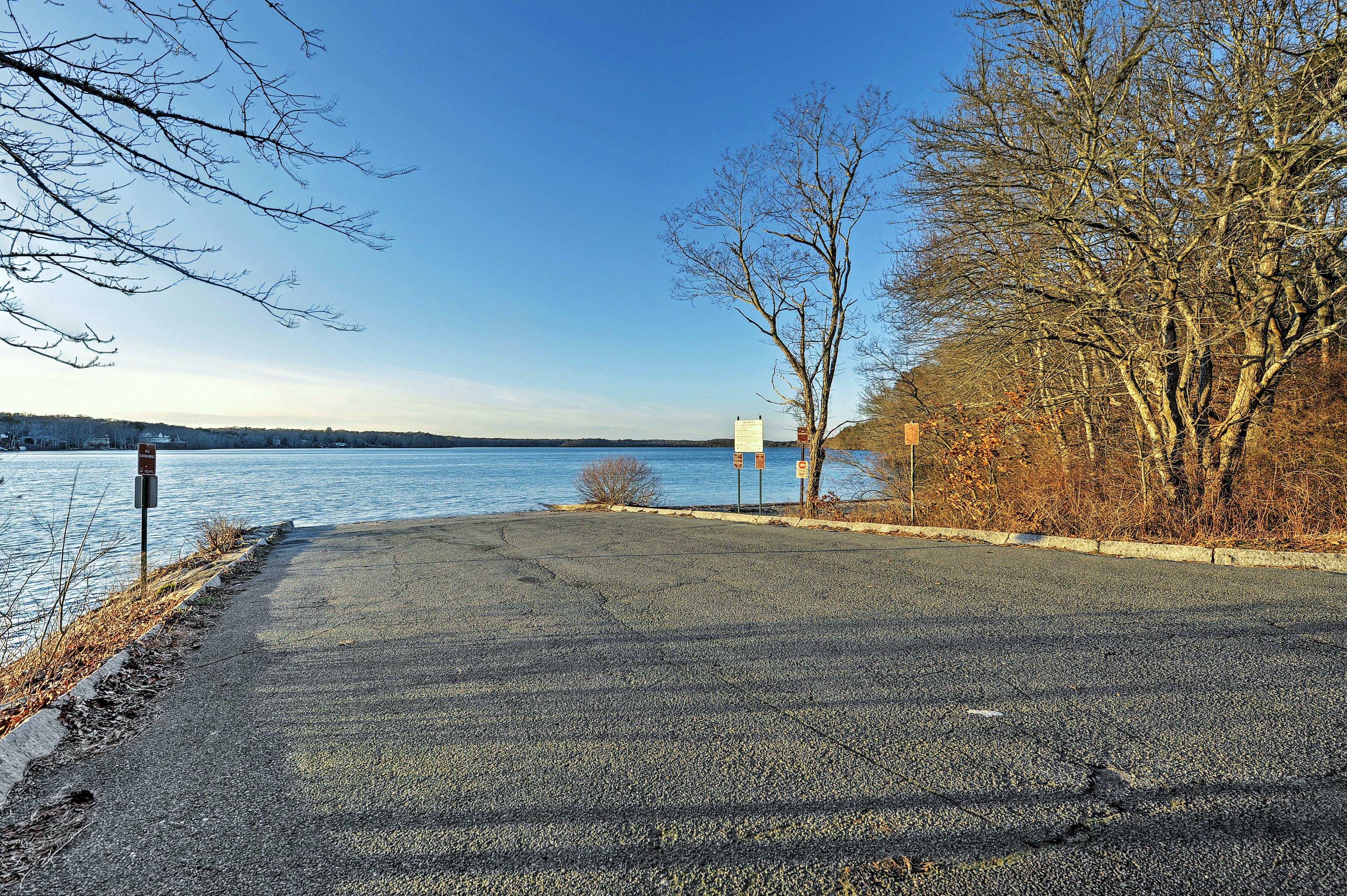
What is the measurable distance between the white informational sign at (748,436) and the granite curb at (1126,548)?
4080 mm

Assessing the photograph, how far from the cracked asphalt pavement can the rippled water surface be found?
3260 mm

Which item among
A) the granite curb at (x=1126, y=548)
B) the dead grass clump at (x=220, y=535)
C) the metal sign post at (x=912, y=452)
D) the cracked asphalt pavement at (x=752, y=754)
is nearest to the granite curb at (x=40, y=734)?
the cracked asphalt pavement at (x=752, y=754)

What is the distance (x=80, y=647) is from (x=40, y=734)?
7.13 ft

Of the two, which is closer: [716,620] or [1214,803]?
[1214,803]

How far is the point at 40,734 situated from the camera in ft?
11.4

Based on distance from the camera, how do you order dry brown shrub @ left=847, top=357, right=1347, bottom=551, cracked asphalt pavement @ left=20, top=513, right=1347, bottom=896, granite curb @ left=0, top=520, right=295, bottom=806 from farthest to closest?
dry brown shrub @ left=847, top=357, right=1347, bottom=551
granite curb @ left=0, top=520, right=295, bottom=806
cracked asphalt pavement @ left=20, top=513, right=1347, bottom=896

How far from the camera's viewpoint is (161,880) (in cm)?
228

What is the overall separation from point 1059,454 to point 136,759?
13974mm

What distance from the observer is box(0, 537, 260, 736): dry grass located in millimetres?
3969

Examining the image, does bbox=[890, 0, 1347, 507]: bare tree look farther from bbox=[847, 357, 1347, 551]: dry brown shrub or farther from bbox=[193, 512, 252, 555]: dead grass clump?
bbox=[193, 512, 252, 555]: dead grass clump

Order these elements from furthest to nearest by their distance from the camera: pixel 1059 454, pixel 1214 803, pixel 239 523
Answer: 1. pixel 239 523
2. pixel 1059 454
3. pixel 1214 803

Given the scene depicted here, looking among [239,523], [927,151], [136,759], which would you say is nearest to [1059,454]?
[927,151]

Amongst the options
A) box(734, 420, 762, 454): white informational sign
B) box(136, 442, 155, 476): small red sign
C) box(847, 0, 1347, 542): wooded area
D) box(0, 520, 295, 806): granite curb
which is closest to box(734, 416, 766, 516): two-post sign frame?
box(734, 420, 762, 454): white informational sign

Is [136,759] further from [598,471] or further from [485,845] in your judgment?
[598,471]
